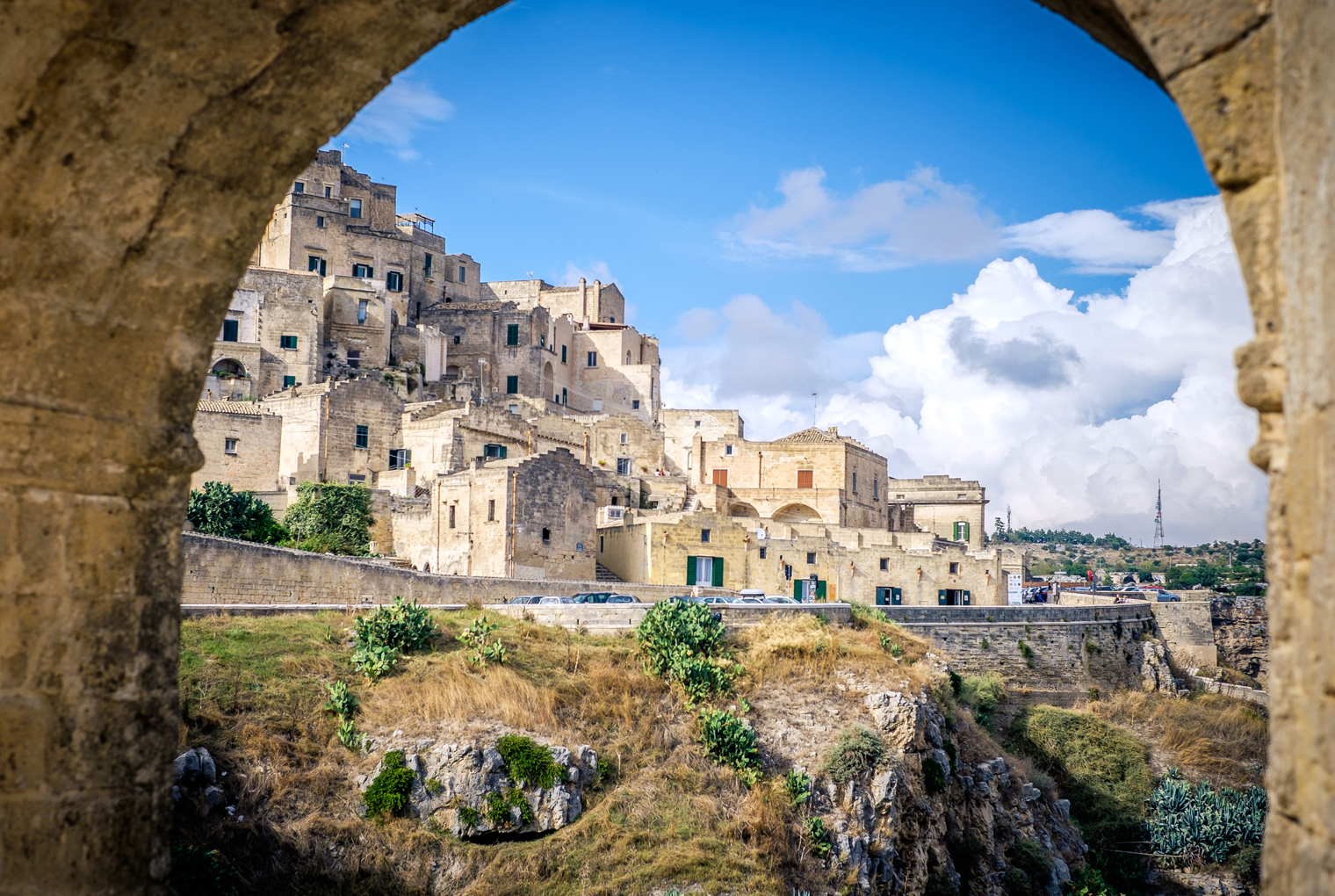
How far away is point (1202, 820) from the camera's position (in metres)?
26.5

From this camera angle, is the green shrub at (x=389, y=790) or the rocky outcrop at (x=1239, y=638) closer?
the green shrub at (x=389, y=790)

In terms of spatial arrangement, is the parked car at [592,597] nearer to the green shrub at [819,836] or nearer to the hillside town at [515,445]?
the hillside town at [515,445]

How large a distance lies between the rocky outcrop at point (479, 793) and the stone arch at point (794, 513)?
102ft

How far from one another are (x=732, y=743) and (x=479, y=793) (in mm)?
4660

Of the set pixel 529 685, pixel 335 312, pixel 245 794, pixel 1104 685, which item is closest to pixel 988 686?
pixel 1104 685

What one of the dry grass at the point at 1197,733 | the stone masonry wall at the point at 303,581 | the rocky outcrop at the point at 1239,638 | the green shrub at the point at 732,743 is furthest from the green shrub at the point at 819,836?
the rocky outcrop at the point at 1239,638

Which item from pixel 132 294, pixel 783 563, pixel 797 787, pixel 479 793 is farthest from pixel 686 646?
pixel 132 294

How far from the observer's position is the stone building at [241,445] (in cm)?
3659

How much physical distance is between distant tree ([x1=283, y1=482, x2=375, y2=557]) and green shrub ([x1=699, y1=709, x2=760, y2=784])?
611 inches

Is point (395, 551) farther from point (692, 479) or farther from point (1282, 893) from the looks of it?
point (1282, 893)

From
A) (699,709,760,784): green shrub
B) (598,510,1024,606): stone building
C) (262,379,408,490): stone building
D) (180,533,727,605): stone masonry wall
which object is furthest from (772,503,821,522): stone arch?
(699,709,760,784): green shrub

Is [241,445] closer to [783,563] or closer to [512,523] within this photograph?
[512,523]

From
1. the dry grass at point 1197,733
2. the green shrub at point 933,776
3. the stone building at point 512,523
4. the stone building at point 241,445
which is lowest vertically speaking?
the dry grass at point 1197,733

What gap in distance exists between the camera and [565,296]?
219 ft
